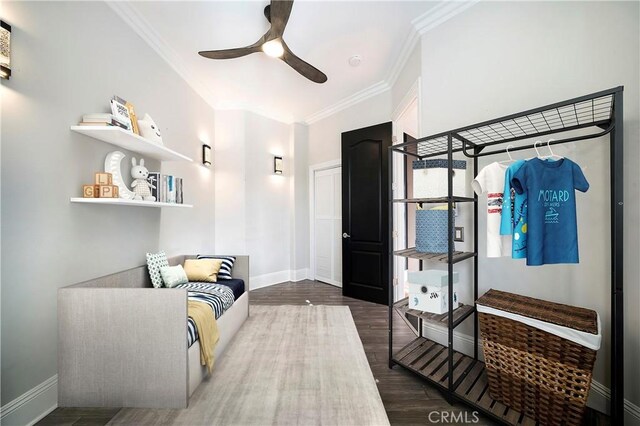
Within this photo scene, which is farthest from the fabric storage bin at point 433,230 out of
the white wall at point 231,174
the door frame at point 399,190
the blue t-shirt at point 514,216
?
the white wall at point 231,174

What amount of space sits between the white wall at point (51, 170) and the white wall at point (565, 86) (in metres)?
2.75

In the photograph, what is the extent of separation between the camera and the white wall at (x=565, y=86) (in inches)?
52.7

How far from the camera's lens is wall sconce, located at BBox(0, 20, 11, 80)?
4.28 ft

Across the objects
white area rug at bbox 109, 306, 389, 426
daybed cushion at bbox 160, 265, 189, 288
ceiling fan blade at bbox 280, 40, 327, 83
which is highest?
ceiling fan blade at bbox 280, 40, 327, 83

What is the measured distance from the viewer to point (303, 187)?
4586 mm

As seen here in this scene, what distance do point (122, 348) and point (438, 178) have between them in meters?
2.22

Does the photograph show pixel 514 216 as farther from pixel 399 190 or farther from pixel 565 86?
pixel 399 190

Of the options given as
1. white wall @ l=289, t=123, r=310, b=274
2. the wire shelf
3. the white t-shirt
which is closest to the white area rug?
the white t-shirt

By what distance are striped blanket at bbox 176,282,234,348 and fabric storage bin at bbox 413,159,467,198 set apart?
5.85 feet

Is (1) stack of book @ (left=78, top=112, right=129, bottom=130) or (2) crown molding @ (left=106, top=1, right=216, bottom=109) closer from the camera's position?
(1) stack of book @ (left=78, top=112, right=129, bottom=130)

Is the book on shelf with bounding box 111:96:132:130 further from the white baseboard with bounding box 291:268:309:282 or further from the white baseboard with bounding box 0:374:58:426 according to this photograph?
the white baseboard with bounding box 291:268:309:282

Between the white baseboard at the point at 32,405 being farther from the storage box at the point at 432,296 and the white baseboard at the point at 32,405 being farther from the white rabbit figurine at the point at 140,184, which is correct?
the storage box at the point at 432,296

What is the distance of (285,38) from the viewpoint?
2.48 metres

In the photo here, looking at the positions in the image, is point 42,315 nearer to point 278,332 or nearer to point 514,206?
point 278,332
